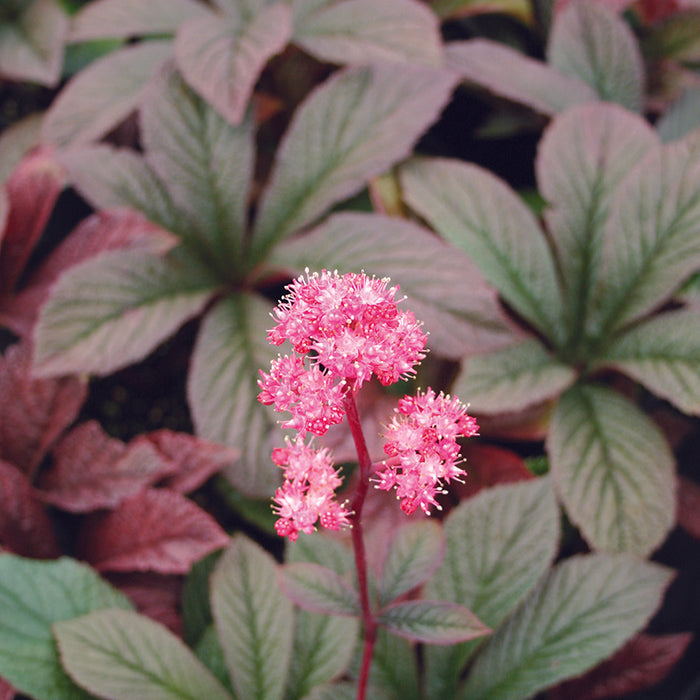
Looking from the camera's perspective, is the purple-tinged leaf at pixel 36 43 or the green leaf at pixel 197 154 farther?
the purple-tinged leaf at pixel 36 43

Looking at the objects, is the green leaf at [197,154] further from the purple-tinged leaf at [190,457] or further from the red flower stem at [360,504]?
the red flower stem at [360,504]

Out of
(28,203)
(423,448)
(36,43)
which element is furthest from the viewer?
(36,43)

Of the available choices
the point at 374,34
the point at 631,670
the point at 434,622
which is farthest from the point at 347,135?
the point at 631,670

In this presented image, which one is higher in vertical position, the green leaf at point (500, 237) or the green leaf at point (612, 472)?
the green leaf at point (500, 237)

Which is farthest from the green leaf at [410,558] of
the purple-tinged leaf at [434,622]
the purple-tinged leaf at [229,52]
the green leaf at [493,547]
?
the purple-tinged leaf at [229,52]

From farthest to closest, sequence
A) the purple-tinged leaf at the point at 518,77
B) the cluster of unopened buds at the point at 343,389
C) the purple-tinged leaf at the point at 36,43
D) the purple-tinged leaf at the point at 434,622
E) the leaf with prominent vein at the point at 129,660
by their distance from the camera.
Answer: the purple-tinged leaf at the point at 36,43
the purple-tinged leaf at the point at 518,77
the leaf with prominent vein at the point at 129,660
the purple-tinged leaf at the point at 434,622
the cluster of unopened buds at the point at 343,389

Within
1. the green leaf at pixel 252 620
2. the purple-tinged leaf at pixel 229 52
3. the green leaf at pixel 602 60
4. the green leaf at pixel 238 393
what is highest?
the green leaf at pixel 602 60

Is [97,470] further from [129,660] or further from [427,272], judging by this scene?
[427,272]
